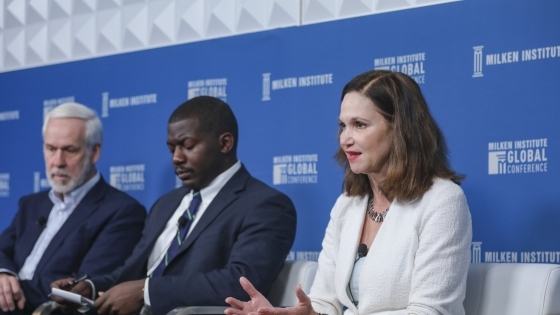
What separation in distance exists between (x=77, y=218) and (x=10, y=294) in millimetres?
589

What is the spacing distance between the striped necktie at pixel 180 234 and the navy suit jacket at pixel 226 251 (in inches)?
2.5

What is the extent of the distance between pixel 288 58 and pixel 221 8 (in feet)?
2.10

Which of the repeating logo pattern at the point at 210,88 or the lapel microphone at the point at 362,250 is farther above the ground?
the repeating logo pattern at the point at 210,88

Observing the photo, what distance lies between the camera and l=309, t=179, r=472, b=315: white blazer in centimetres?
311

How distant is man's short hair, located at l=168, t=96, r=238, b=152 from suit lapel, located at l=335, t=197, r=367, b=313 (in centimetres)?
114

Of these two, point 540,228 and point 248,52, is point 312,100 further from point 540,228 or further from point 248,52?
point 540,228

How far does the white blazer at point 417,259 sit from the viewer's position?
3107 mm

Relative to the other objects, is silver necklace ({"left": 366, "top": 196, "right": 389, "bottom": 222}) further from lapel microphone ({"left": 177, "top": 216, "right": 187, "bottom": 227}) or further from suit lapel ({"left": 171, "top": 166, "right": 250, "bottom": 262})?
lapel microphone ({"left": 177, "top": 216, "right": 187, "bottom": 227})

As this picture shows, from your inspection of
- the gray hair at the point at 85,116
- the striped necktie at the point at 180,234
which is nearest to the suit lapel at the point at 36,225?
the gray hair at the point at 85,116

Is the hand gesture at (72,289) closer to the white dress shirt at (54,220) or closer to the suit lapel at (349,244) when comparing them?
the white dress shirt at (54,220)

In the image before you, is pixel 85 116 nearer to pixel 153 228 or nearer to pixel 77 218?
pixel 77 218

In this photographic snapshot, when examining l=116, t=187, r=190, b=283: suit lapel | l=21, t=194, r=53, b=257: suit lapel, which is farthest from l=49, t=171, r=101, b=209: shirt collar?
l=116, t=187, r=190, b=283: suit lapel

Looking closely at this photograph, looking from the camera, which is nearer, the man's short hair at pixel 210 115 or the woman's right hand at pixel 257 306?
the woman's right hand at pixel 257 306

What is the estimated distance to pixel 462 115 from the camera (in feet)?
13.6
